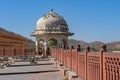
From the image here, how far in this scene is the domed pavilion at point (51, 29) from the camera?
45.5 meters

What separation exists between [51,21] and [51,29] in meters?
1.13

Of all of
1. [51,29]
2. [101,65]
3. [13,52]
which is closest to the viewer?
[101,65]

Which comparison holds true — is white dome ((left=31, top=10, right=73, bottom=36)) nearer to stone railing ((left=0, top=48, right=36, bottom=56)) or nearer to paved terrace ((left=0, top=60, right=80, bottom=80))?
stone railing ((left=0, top=48, right=36, bottom=56))

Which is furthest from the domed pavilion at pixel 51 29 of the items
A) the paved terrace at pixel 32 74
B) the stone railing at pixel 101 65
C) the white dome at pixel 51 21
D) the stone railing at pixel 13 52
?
the stone railing at pixel 101 65

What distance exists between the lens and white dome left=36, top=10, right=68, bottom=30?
45.6m

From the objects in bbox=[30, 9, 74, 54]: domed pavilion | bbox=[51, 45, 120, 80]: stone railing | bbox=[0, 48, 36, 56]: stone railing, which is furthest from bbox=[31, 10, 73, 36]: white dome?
bbox=[51, 45, 120, 80]: stone railing

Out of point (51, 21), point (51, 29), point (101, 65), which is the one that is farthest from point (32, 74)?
point (51, 21)

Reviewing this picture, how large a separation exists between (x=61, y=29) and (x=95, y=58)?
36.3 meters

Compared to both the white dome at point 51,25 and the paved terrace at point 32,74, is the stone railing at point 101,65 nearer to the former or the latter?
the paved terrace at point 32,74

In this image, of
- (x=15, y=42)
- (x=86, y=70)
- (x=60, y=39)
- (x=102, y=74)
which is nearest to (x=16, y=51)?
(x=60, y=39)

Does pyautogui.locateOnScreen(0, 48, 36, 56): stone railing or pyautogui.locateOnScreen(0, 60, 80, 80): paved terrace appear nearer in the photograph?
pyautogui.locateOnScreen(0, 60, 80, 80): paved terrace

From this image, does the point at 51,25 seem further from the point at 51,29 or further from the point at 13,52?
the point at 13,52

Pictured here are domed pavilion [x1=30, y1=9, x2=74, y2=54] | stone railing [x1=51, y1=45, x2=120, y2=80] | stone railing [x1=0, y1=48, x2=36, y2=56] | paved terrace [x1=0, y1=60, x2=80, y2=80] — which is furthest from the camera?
stone railing [x1=0, y1=48, x2=36, y2=56]

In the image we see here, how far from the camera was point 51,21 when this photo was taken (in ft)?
150
